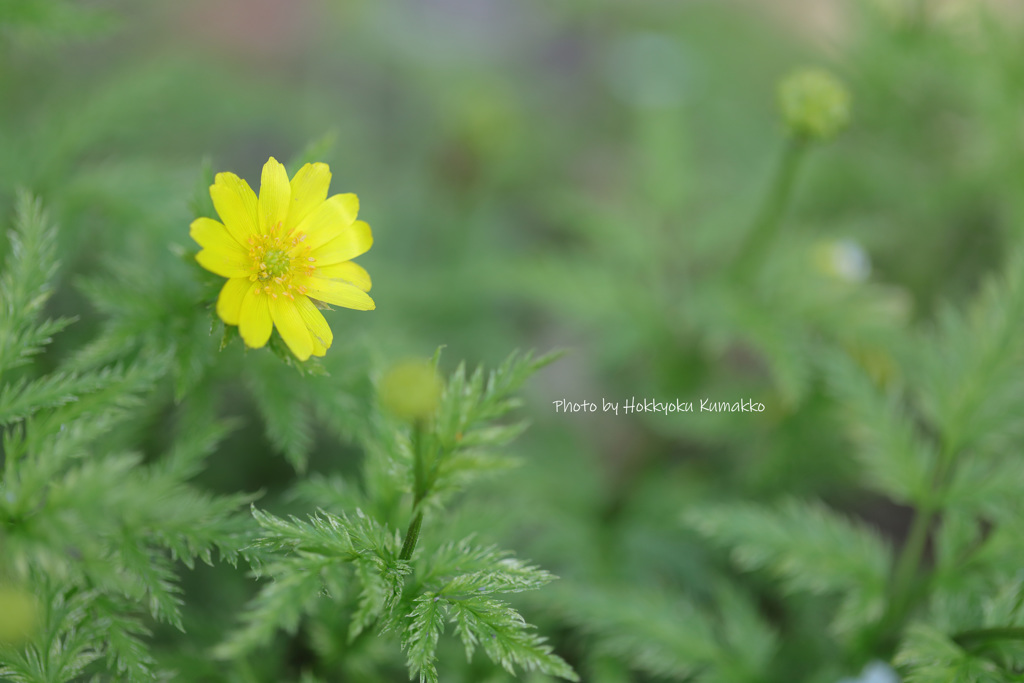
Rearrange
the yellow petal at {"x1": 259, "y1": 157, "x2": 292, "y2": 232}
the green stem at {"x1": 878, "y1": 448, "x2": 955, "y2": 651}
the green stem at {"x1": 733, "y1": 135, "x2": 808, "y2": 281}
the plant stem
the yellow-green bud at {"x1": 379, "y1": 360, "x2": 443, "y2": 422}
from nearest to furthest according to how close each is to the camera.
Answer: the yellow-green bud at {"x1": 379, "y1": 360, "x2": 443, "y2": 422}
the plant stem
the yellow petal at {"x1": 259, "y1": 157, "x2": 292, "y2": 232}
the green stem at {"x1": 878, "y1": 448, "x2": 955, "y2": 651}
the green stem at {"x1": 733, "y1": 135, "x2": 808, "y2": 281}

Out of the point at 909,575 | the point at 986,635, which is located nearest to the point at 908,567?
the point at 909,575

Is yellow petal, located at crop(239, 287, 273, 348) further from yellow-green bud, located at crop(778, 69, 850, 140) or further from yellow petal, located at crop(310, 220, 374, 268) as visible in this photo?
yellow-green bud, located at crop(778, 69, 850, 140)

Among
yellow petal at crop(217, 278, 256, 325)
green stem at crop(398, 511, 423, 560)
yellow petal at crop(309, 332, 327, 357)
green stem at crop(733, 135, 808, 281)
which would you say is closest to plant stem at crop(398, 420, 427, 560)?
green stem at crop(398, 511, 423, 560)

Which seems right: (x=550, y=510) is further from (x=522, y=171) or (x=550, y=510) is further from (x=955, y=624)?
(x=522, y=171)

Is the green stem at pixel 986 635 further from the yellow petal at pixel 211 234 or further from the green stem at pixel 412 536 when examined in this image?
the yellow petal at pixel 211 234

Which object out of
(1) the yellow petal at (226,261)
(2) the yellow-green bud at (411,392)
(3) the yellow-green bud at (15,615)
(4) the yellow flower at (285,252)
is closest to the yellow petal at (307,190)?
(4) the yellow flower at (285,252)

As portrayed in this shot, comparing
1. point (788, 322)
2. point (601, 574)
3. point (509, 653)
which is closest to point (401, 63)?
point (788, 322)

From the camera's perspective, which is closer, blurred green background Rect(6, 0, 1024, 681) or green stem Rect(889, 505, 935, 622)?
green stem Rect(889, 505, 935, 622)

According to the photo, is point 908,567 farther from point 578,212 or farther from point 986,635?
point 578,212
